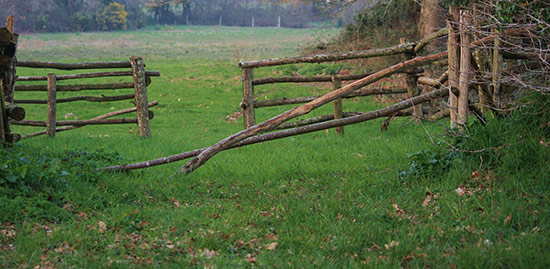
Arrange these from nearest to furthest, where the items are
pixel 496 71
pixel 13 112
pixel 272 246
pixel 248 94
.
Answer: pixel 272 246, pixel 496 71, pixel 13 112, pixel 248 94

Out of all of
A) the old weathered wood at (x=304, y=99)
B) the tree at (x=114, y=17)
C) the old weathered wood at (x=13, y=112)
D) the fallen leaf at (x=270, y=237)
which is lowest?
the fallen leaf at (x=270, y=237)

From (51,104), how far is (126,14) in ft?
171

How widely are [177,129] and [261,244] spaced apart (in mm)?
8760

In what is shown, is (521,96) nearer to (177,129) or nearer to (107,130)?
(177,129)

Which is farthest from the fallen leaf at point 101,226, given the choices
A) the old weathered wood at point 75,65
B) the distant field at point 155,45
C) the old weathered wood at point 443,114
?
the distant field at point 155,45

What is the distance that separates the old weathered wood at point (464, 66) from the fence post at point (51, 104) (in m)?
7.31

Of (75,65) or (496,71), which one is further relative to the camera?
(75,65)

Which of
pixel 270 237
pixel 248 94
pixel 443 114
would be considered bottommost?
pixel 270 237

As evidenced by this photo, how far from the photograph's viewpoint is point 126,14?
57781mm

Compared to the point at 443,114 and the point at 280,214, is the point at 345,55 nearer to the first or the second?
the point at 443,114

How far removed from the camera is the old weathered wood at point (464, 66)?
5.20 m

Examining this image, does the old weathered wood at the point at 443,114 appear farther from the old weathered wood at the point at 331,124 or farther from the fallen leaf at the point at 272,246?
the fallen leaf at the point at 272,246

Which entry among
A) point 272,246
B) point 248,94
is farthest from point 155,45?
point 272,246

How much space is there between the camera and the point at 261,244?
157 inches
